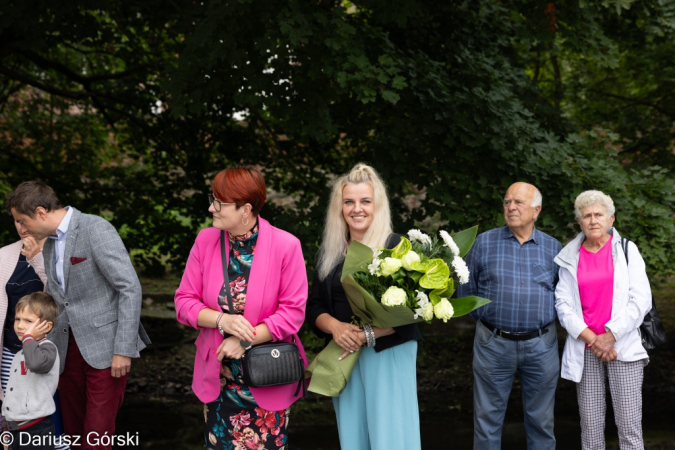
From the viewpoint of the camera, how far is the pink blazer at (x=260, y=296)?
362cm

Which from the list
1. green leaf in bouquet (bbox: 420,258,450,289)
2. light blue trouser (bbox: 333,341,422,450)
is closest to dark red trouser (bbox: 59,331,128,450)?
light blue trouser (bbox: 333,341,422,450)

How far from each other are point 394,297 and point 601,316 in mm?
1743

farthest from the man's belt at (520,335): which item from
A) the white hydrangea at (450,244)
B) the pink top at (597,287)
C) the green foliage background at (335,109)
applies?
the green foliage background at (335,109)

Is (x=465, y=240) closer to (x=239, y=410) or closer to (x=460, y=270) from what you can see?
(x=460, y=270)

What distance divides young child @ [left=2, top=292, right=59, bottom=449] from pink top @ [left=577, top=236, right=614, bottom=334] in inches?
122

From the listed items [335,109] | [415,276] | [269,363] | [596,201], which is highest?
[335,109]

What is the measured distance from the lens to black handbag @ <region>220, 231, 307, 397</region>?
3508 mm

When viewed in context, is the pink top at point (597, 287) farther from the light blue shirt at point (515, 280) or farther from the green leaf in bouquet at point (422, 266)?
the green leaf in bouquet at point (422, 266)

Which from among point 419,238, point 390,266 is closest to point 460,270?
point 419,238

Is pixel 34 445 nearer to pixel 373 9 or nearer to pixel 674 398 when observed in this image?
pixel 373 9

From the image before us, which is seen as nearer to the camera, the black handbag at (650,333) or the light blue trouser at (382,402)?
the light blue trouser at (382,402)

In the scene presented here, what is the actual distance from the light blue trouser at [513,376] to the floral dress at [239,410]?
151 centimetres

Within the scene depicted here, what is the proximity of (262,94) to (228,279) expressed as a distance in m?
3.32

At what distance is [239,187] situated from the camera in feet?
11.7
